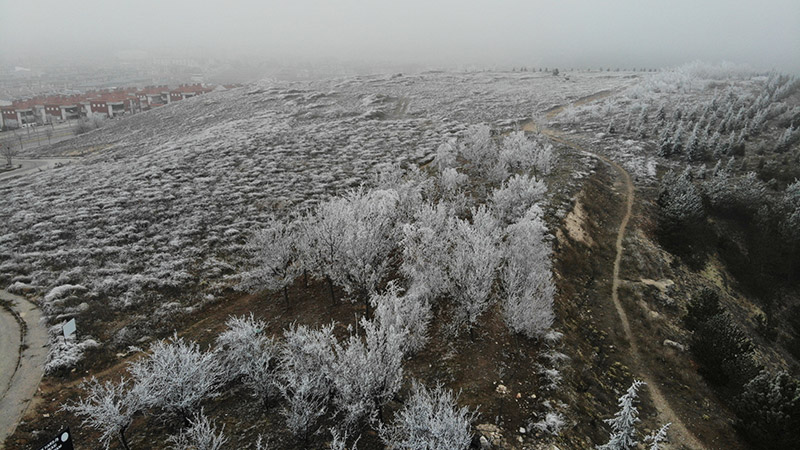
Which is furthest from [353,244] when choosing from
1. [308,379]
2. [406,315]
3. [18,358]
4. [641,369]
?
[641,369]

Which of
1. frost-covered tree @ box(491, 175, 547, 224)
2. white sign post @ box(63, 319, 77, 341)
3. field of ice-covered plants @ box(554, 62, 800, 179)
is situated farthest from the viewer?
field of ice-covered plants @ box(554, 62, 800, 179)

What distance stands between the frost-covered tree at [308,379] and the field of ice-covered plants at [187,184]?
14.3 metres

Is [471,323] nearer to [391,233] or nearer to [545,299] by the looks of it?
[545,299]

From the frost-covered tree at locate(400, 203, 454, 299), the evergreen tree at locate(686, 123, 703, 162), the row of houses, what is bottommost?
the frost-covered tree at locate(400, 203, 454, 299)

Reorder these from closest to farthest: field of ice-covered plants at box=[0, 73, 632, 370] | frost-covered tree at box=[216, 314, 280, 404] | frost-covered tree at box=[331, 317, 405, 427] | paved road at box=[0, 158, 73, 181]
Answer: frost-covered tree at box=[331, 317, 405, 427] < frost-covered tree at box=[216, 314, 280, 404] < field of ice-covered plants at box=[0, 73, 632, 370] < paved road at box=[0, 158, 73, 181]

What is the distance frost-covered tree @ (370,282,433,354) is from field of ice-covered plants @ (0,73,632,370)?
15.5 m

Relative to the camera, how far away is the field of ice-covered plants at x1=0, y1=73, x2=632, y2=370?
25016mm

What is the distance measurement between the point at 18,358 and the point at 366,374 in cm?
1953

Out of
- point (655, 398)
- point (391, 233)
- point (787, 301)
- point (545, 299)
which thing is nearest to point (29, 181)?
point (391, 233)

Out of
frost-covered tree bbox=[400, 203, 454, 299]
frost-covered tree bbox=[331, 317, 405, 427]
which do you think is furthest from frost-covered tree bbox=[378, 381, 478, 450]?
frost-covered tree bbox=[400, 203, 454, 299]

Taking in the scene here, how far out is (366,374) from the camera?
11930 millimetres

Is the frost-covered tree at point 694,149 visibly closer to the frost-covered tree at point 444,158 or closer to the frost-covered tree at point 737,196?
the frost-covered tree at point 737,196

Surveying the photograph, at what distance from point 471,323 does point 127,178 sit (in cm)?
4514

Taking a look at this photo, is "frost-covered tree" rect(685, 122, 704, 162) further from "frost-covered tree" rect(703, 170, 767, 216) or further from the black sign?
the black sign
